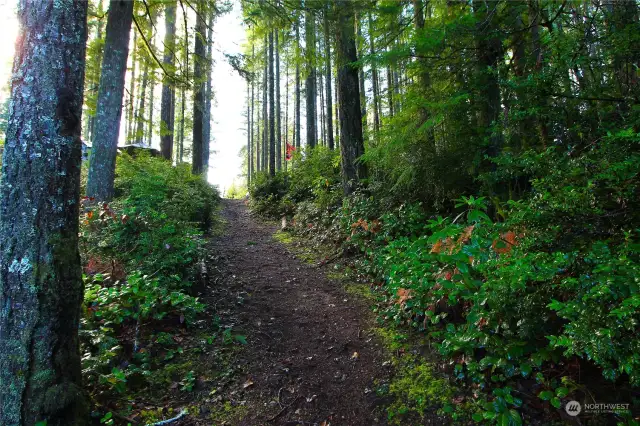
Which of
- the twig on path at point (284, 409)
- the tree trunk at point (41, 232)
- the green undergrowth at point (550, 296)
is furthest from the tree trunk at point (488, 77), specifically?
the tree trunk at point (41, 232)

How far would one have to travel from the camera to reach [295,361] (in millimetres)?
3885

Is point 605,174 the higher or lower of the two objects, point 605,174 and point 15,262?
the higher

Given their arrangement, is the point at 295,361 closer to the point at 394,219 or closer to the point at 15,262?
the point at 15,262

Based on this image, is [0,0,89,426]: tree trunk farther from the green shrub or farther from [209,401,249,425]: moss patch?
[209,401,249,425]: moss patch

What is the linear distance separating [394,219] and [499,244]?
3207 mm

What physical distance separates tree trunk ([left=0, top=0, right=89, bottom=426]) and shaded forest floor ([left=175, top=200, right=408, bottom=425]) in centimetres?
116

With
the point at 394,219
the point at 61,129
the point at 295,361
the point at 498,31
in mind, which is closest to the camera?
the point at 61,129

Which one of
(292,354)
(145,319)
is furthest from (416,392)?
(145,319)

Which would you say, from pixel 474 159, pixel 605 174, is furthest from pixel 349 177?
pixel 605 174

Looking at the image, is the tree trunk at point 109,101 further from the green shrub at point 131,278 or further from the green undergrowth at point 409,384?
the green undergrowth at point 409,384

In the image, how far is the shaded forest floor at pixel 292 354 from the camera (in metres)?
3.11

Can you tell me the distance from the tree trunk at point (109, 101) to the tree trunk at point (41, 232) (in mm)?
4733

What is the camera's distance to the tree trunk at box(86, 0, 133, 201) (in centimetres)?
684

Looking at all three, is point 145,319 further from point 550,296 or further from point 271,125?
point 271,125
